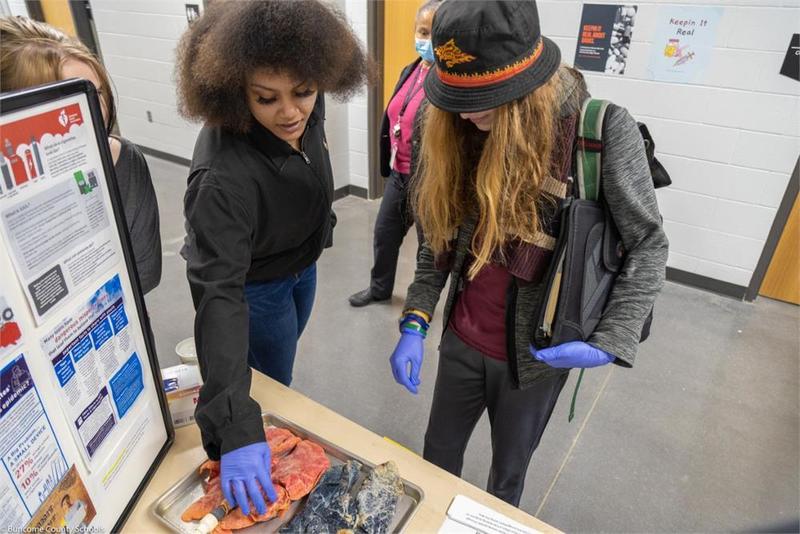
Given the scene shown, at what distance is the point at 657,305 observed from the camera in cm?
263

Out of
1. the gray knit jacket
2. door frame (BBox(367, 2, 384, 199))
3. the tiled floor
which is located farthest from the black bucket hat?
door frame (BBox(367, 2, 384, 199))

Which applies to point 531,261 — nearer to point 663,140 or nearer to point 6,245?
point 6,245

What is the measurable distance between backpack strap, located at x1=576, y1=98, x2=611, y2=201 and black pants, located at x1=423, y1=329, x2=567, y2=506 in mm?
419

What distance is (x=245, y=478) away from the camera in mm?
765

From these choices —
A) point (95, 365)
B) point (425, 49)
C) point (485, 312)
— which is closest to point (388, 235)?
point (425, 49)

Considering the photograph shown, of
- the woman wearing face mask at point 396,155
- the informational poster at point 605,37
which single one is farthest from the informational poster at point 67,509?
the informational poster at point 605,37

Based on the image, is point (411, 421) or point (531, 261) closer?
point (531, 261)

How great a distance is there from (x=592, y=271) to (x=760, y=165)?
2084 mm

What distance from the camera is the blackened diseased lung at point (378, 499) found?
76 cm

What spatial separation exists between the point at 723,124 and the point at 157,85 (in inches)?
163

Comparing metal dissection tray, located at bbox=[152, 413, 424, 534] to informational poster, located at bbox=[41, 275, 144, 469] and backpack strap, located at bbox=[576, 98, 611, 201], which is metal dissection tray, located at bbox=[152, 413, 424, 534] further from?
backpack strap, located at bbox=[576, 98, 611, 201]

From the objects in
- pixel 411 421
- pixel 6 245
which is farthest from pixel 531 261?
pixel 411 421

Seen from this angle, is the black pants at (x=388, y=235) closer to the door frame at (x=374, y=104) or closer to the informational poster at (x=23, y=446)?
the door frame at (x=374, y=104)

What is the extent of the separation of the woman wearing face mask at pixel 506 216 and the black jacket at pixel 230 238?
29cm
